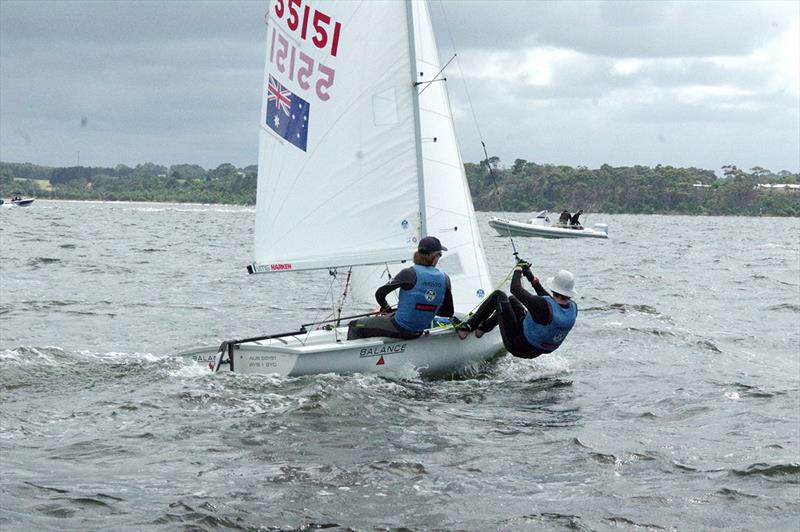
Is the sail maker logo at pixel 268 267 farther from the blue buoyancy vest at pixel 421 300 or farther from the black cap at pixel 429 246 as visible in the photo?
the black cap at pixel 429 246

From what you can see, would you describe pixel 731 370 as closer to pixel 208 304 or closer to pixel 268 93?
pixel 268 93

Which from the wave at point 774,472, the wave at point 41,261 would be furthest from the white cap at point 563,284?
the wave at point 41,261

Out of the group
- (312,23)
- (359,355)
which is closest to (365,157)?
(312,23)

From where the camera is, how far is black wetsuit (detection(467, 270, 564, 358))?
34.2ft

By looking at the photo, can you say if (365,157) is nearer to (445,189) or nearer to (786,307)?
(445,189)

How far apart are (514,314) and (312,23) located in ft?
12.6

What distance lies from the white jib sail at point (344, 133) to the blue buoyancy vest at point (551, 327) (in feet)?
5.28

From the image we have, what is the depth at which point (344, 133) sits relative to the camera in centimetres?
1148

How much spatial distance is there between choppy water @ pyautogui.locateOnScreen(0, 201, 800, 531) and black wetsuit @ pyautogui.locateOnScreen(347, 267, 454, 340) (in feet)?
1.71

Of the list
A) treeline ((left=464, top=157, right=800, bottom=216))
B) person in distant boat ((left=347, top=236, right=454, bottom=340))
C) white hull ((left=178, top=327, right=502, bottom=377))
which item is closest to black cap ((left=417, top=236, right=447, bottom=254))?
person in distant boat ((left=347, top=236, right=454, bottom=340))

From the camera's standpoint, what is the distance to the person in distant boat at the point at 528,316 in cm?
1041

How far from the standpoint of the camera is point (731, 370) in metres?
12.9

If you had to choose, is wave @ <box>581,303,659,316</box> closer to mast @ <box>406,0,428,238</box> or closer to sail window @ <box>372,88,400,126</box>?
mast @ <box>406,0,428,238</box>

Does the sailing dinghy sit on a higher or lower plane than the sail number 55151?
lower
